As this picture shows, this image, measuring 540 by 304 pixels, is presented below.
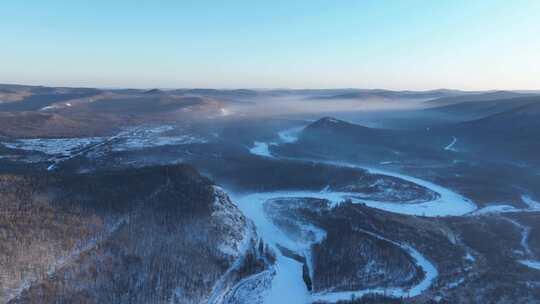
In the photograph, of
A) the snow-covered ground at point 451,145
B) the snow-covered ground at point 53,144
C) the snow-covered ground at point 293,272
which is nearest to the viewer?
the snow-covered ground at point 293,272

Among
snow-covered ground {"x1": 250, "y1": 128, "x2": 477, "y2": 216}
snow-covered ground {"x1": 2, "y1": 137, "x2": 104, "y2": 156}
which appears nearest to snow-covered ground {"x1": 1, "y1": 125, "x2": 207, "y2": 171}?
snow-covered ground {"x1": 2, "y1": 137, "x2": 104, "y2": 156}

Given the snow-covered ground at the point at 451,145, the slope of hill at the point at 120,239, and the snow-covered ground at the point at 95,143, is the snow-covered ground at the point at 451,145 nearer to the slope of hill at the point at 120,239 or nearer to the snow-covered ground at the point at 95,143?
the snow-covered ground at the point at 95,143

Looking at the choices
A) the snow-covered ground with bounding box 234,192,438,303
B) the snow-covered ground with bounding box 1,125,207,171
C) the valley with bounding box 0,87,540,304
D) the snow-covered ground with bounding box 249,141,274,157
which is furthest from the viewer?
the snow-covered ground with bounding box 249,141,274,157

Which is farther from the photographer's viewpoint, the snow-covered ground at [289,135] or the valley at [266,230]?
the snow-covered ground at [289,135]

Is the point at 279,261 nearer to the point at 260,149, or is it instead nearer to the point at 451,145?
the point at 260,149

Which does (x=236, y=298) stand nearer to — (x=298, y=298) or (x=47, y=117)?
(x=298, y=298)

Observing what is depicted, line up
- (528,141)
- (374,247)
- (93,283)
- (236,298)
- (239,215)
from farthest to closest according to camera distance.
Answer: (528,141), (239,215), (374,247), (236,298), (93,283)

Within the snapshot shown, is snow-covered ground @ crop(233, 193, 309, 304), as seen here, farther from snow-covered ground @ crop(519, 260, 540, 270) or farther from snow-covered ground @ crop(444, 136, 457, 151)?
snow-covered ground @ crop(444, 136, 457, 151)

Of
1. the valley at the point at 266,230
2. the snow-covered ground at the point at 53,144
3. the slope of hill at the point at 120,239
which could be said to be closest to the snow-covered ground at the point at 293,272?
the valley at the point at 266,230

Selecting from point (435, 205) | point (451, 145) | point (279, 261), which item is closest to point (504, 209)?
point (435, 205)

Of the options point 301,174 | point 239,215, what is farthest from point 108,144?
point 239,215

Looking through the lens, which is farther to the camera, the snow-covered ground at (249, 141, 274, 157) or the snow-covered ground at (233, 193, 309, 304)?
the snow-covered ground at (249, 141, 274, 157)
